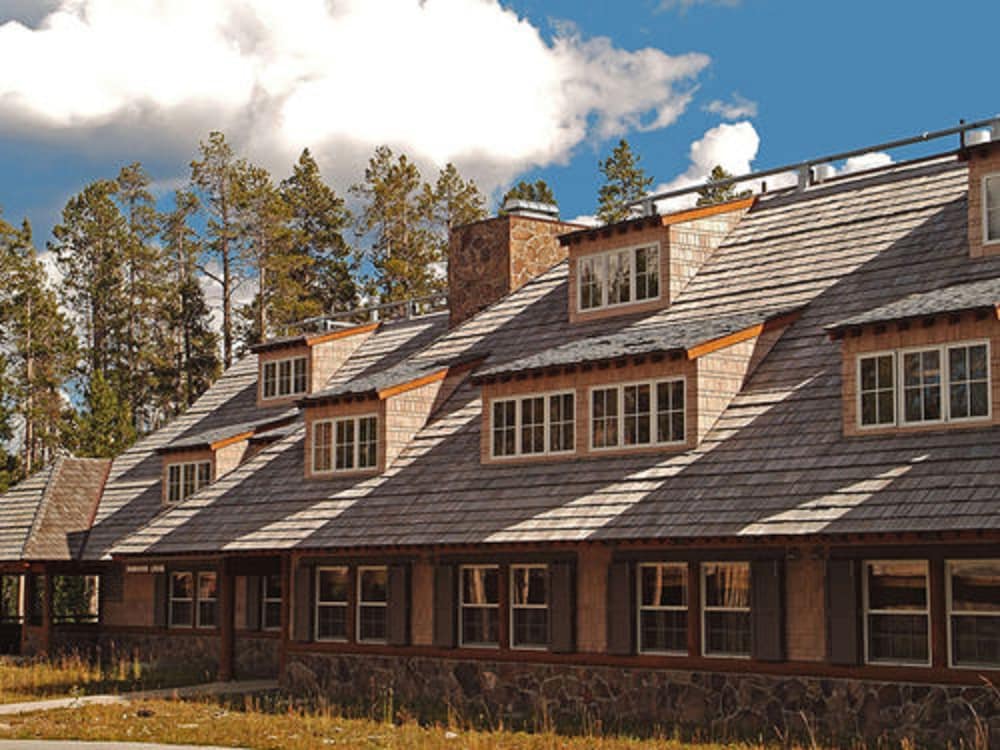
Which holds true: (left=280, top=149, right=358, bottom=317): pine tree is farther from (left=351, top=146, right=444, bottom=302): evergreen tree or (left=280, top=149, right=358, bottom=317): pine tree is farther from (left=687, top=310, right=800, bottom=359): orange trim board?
(left=687, top=310, right=800, bottom=359): orange trim board

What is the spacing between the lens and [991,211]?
2414cm

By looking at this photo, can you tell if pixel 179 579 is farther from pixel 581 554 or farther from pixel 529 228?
pixel 581 554

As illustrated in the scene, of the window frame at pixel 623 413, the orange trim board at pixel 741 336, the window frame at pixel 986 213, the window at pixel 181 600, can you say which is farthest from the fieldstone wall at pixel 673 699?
the window at pixel 181 600

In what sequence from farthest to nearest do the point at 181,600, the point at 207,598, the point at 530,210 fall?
the point at 181,600 → the point at 207,598 → the point at 530,210

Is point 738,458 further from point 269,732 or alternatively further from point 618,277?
point 269,732

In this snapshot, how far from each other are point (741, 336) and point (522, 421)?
444 centimetres

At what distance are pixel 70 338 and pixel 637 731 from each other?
52.1 metres

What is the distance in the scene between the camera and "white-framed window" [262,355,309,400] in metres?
40.8

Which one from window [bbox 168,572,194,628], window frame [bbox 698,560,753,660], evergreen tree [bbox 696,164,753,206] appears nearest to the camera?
window frame [bbox 698,560,753,660]

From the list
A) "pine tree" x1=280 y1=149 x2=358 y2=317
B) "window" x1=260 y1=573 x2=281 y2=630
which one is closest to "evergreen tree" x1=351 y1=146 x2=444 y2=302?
"pine tree" x1=280 y1=149 x2=358 y2=317

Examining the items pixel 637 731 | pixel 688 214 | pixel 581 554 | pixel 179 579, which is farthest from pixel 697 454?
pixel 179 579

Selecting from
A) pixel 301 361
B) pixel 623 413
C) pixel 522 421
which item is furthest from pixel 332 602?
pixel 301 361

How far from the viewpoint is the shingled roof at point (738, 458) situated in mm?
21062

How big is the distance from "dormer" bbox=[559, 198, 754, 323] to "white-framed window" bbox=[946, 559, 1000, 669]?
10.0m
